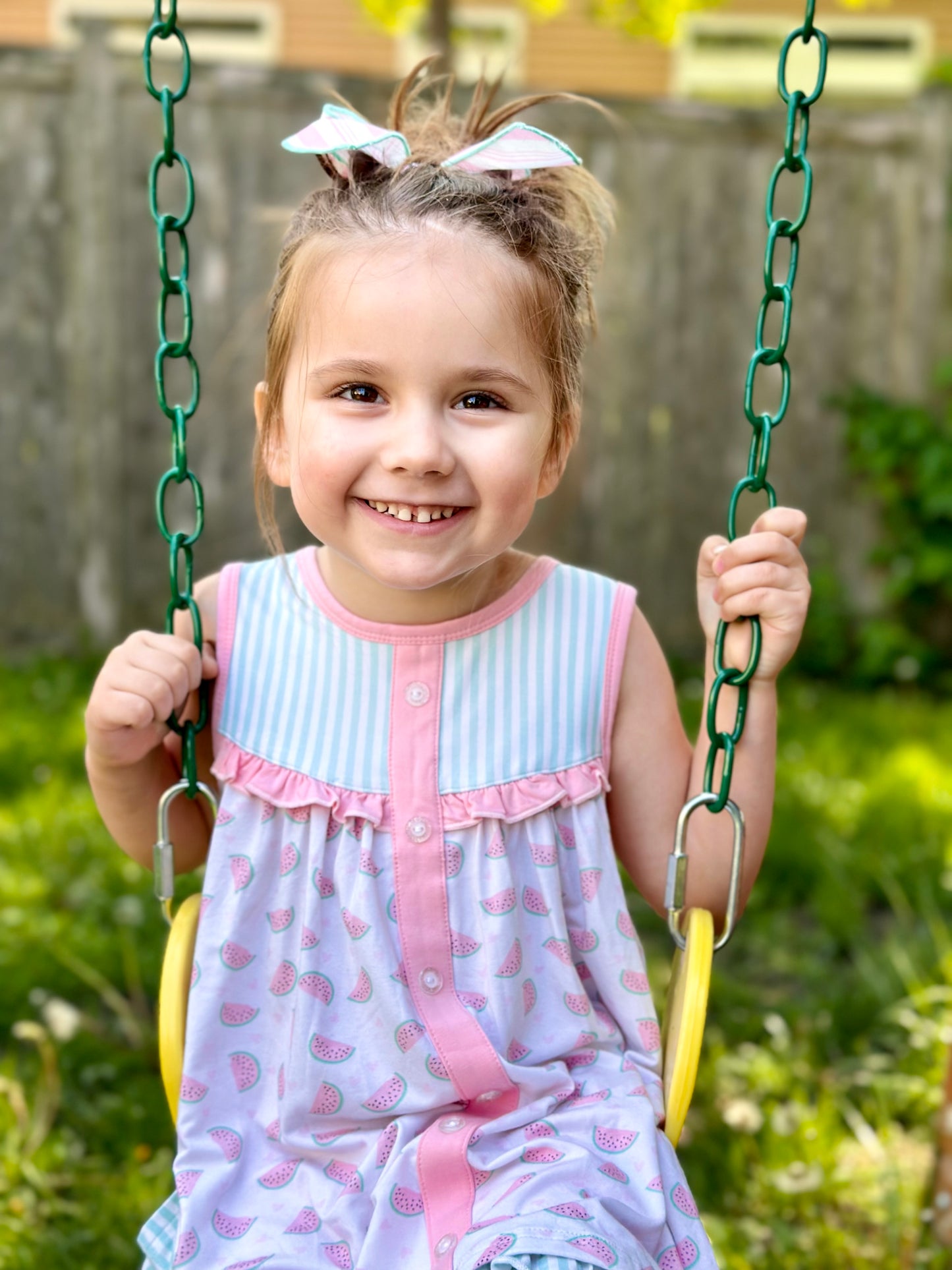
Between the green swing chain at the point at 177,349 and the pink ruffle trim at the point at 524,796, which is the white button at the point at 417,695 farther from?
the green swing chain at the point at 177,349

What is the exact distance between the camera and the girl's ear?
5.77 feet

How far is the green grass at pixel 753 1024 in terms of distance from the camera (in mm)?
2467

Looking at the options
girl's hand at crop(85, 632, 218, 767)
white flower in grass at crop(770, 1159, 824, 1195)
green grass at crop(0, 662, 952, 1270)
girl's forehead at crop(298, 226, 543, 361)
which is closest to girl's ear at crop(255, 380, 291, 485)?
girl's forehead at crop(298, 226, 543, 361)

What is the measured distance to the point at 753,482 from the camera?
64.7 inches

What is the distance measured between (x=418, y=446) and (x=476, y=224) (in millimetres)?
306

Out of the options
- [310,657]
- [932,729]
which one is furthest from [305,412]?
[932,729]

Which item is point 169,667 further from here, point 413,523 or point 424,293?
point 424,293

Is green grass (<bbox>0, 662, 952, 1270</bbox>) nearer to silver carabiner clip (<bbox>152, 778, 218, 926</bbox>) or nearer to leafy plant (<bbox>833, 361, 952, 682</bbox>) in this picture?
silver carabiner clip (<bbox>152, 778, 218, 926</bbox>)

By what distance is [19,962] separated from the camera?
3.27 metres

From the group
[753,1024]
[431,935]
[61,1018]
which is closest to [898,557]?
[753,1024]

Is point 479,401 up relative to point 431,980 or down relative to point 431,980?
up

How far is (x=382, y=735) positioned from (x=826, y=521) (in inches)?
186

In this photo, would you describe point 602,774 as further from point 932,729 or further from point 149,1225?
point 932,729

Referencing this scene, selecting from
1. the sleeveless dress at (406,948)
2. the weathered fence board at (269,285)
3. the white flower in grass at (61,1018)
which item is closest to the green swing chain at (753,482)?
the sleeveless dress at (406,948)
